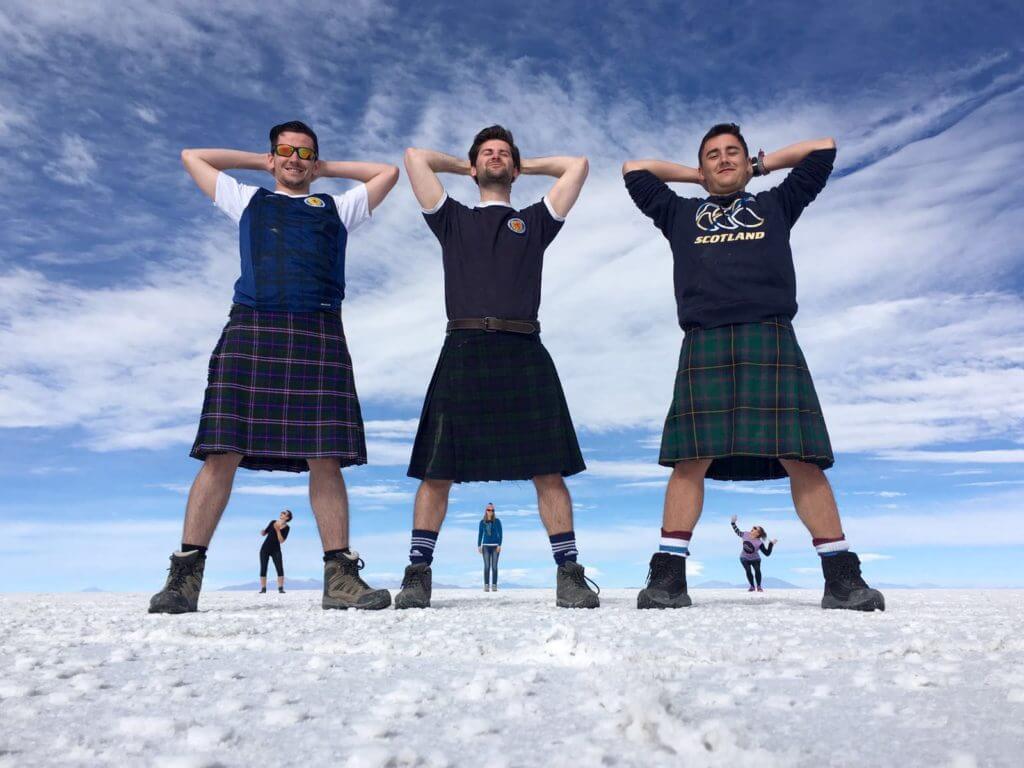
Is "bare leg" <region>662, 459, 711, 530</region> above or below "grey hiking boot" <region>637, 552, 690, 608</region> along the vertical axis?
above

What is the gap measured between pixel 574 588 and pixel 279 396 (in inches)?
79.2

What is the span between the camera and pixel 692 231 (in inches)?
177

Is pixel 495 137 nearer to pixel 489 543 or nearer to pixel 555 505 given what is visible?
pixel 555 505

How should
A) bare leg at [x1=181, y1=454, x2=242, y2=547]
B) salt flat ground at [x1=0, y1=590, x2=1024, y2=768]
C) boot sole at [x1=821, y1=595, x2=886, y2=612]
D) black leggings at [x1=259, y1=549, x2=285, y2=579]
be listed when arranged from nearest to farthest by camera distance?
salt flat ground at [x1=0, y1=590, x2=1024, y2=768], boot sole at [x1=821, y1=595, x2=886, y2=612], bare leg at [x1=181, y1=454, x2=242, y2=547], black leggings at [x1=259, y1=549, x2=285, y2=579]

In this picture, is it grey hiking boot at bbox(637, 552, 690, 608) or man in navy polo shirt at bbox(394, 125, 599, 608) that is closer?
grey hiking boot at bbox(637, 552, 690, 608)

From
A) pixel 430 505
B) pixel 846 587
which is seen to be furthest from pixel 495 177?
pixel 846 587

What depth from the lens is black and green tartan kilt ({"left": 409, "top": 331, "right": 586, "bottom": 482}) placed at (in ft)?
14.3

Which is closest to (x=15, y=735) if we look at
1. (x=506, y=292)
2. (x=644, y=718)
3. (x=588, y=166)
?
(x=644, y=718)

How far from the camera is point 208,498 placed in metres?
4.33

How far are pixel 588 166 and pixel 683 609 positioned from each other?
279 cm

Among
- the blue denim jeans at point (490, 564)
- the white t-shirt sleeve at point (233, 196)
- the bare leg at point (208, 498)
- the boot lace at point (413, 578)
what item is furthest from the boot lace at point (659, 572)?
the blue denim jeans at point (490, 564)

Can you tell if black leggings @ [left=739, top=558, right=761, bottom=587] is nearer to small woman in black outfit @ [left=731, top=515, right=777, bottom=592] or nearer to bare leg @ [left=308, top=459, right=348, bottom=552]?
small woman in black outfit @ [left=731, top=515, right=777, bottom=592]

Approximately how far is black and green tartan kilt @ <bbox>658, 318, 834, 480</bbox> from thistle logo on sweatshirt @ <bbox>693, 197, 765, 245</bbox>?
52cm

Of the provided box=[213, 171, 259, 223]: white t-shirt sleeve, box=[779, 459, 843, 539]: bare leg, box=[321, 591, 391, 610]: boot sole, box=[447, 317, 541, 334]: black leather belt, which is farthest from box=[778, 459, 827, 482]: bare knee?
box=[213, 171, 259, 223]: white t-shirt sleeve
